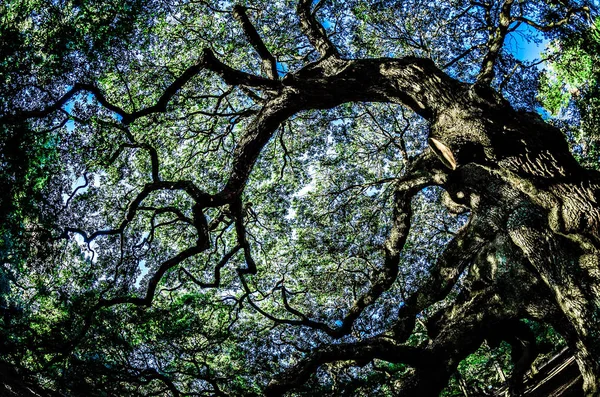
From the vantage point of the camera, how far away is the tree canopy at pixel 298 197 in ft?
15.7

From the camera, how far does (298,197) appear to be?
11391 millimetres

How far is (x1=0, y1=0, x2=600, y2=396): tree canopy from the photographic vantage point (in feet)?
15.7

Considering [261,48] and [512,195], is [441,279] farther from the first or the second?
[261,48]

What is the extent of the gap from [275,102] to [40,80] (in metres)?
3.58

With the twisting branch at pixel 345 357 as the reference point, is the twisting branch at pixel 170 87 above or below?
above

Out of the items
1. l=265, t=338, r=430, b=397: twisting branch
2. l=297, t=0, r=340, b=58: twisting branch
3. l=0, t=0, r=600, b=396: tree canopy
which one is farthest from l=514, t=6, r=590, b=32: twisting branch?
l=265, t=338, r=430, b=397: twisting branch

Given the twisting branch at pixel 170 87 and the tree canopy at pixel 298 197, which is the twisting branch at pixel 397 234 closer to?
the tree canopy at pixel 298 197

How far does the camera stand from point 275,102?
652 centimetres

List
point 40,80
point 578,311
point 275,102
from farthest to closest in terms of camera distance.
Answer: point 40,80 < point 275,102 < point 578,311

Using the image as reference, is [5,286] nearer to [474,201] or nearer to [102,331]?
[102,331]

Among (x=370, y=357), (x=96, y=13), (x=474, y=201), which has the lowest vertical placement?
(x=370, y=357)

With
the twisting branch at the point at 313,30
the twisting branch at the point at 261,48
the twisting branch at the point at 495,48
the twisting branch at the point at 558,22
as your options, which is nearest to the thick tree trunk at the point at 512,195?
the twisting branch at the point at 313,30

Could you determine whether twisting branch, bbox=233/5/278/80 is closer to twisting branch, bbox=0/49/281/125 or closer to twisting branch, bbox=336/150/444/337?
twisting branch, bbox=0/49/281/125

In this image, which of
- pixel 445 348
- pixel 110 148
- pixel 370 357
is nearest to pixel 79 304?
pixel 110 148
